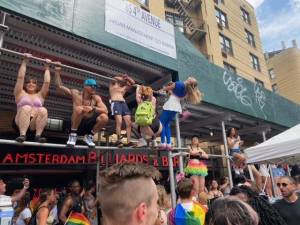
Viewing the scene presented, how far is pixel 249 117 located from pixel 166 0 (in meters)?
16.3

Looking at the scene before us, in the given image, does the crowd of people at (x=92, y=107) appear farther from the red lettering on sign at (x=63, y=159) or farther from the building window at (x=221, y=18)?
the building window at (x=221, y=18)

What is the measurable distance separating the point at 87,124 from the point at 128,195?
4.23m

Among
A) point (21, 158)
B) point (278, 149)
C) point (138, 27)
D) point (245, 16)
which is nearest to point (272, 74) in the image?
point (245, 16)

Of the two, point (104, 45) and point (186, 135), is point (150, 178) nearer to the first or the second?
point (104, 45)

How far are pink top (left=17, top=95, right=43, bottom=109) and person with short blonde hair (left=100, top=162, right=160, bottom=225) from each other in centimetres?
373

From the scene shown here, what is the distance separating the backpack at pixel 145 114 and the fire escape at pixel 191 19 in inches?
686

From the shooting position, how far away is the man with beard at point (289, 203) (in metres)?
4.29

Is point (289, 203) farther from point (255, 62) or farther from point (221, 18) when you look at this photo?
point (255, 62)

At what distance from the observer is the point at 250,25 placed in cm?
2811

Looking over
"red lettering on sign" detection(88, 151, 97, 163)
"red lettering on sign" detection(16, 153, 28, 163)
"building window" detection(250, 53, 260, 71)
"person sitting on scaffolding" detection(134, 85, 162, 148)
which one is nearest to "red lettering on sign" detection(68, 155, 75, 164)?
"red lettering on sign" detection(88, 151, 97, 163)

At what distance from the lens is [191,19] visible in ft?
76.1

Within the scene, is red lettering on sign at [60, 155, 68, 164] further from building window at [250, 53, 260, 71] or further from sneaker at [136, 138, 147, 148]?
building window at [250, 53, 260, 71]

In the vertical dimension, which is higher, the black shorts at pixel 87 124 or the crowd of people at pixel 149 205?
the black shorts at pixel 87 124

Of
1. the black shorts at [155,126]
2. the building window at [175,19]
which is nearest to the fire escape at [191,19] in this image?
the building window at [175,19]
